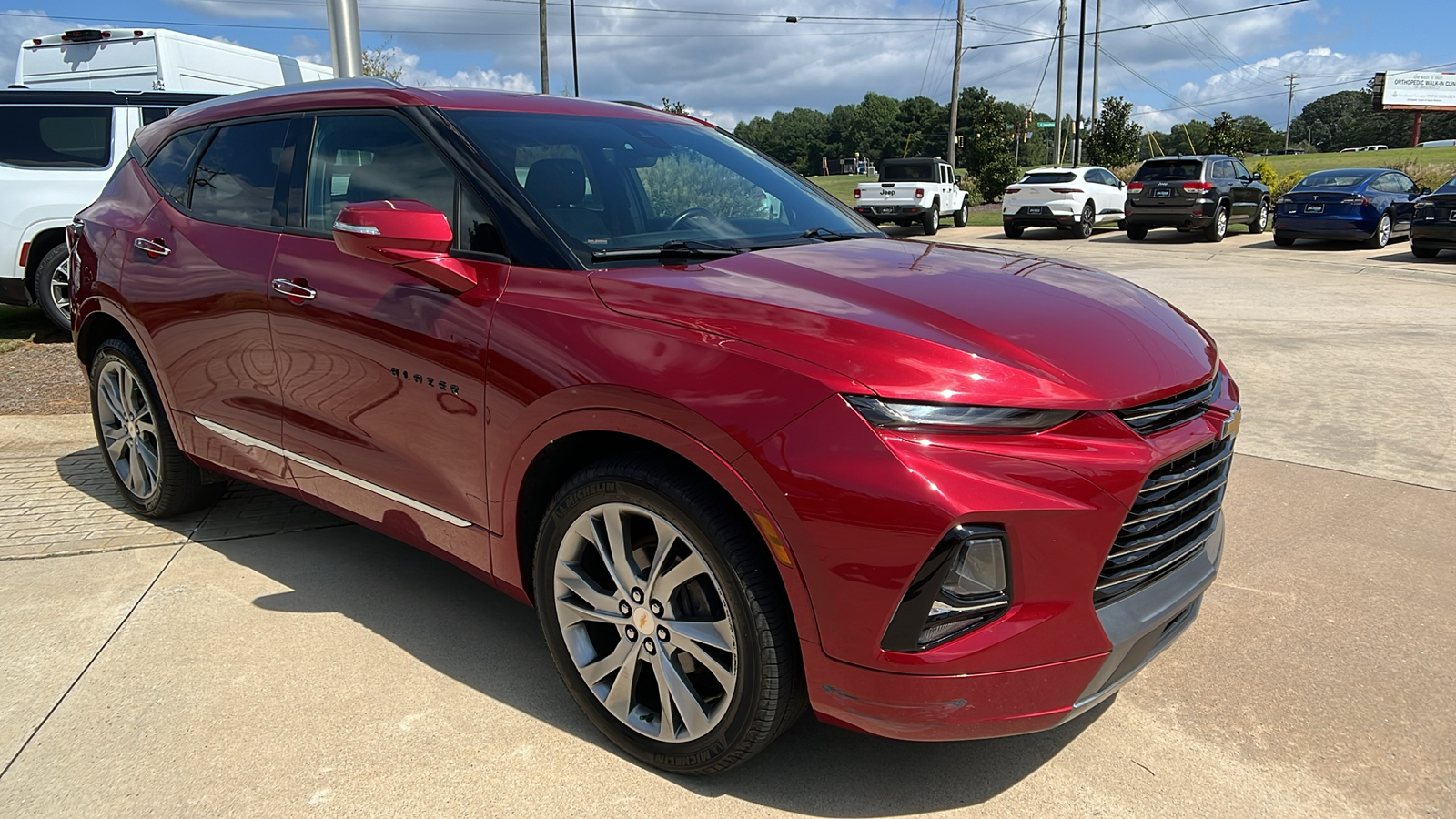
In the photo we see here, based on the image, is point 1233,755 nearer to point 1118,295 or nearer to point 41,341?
point 1118,295

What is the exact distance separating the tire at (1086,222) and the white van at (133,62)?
1776cm

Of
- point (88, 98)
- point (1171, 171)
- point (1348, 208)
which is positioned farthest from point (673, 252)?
point (1171, 171)

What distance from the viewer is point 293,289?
130 inches

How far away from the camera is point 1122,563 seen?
225cm

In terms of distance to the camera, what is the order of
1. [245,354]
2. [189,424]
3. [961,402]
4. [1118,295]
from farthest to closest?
1. [189,424]
2. [245,354]
3. [1118,295]
4. [961,402]

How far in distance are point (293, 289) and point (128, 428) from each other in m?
1.80

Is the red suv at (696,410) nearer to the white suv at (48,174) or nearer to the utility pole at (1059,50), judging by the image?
the white suv at (48,174)

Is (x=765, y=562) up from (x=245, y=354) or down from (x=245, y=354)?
down

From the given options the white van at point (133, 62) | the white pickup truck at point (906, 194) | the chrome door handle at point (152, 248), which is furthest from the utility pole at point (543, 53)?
the chrome door handle at point (152, 248)

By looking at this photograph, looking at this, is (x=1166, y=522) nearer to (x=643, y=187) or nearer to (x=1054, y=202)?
(x=643, y=187)

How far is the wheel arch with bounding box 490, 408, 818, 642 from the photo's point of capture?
2193mm

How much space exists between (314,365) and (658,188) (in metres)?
1.28

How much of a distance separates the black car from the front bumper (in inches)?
800

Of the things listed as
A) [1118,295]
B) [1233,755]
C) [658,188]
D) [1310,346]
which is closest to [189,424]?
[658,188]
